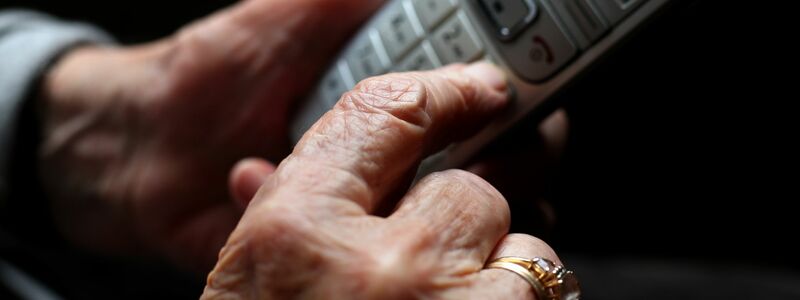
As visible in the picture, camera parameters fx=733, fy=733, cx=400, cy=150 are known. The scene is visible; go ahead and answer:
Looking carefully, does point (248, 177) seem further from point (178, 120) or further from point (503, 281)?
point (503, 281)

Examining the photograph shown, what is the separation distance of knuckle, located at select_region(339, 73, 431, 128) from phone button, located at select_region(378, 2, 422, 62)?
0.13m

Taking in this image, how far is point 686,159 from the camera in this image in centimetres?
66

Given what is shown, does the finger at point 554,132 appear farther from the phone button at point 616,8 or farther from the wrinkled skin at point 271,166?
the phone button at point 616,8

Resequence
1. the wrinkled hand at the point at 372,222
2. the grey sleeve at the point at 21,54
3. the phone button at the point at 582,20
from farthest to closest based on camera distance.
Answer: the grey sleeve at the point at 21,54 → the phone button at the point at 582,20 → the wrinkled hand at the point at 372,222

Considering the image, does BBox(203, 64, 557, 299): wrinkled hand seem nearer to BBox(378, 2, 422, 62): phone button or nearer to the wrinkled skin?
the wrinkled skin

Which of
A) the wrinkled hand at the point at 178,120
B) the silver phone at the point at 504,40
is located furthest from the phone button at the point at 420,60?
the wrinkled hand at the point at 178,120

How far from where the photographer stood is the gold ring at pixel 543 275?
0.33 meters

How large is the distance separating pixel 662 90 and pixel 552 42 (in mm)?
234

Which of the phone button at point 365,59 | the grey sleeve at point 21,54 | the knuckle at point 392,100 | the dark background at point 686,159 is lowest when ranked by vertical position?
the dark background at point 686,159

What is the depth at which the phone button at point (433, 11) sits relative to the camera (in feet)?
1.54

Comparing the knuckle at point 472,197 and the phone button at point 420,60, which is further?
the phone button at point 420,60

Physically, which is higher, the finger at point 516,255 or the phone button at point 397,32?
the phone button at point 397,32

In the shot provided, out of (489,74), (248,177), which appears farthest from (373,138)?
(248,177)

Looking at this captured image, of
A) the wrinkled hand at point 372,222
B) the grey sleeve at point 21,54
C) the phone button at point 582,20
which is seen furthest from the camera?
the grey sleeve at point 21,54
